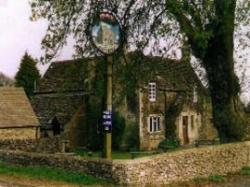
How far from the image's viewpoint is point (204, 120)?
61625mm

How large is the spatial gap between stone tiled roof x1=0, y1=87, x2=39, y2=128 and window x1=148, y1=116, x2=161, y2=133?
1160 cm

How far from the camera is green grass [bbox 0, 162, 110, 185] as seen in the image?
18688 mm

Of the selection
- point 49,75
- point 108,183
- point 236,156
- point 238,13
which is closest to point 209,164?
point 236,156

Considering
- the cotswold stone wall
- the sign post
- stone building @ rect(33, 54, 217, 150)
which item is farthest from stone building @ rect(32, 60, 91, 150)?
the sign post

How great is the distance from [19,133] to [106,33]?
1031 inches

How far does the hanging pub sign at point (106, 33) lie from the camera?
1953 centimetres

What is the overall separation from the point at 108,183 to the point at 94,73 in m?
8.68

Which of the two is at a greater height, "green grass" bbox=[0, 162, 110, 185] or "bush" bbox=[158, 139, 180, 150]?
"bush" bbox=[158, 139, 180, 150]

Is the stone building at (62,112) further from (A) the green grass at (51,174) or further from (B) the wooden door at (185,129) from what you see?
(A) the green grass at (51,174)

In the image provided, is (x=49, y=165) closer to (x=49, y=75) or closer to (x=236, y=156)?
(x=236, y=156)

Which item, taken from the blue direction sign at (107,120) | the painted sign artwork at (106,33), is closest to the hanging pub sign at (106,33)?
the painted sign artwork at (106,33)

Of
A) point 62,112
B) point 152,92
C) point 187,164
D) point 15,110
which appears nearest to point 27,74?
point 62,112

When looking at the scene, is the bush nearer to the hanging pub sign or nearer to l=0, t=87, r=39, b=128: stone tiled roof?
l=0, t=87, r=39, b=128: stone tiled roof

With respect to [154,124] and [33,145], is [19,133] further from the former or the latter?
[154,124]
